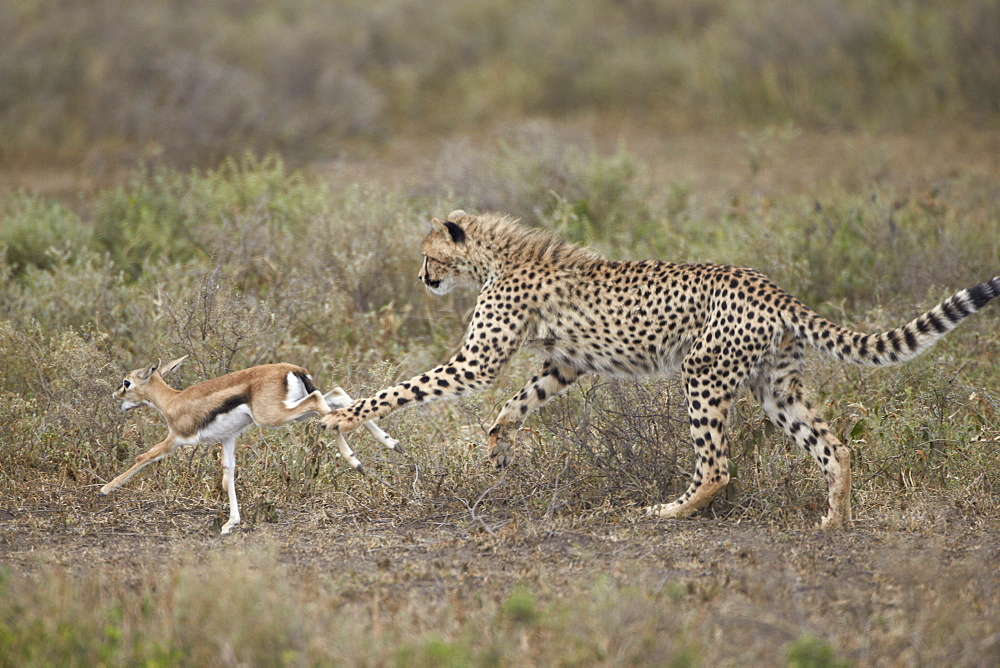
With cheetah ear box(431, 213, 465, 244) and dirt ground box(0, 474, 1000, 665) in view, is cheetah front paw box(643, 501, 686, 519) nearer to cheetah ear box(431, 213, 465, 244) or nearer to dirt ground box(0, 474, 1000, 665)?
dirt ground box(0, 474, 1000, 665)

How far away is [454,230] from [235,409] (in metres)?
1.64

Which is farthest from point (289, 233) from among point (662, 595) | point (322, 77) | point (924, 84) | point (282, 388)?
point (924, 84)

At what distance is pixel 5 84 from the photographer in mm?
15023

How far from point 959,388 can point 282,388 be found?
4197mm

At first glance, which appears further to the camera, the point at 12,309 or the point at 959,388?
the point at 12,309

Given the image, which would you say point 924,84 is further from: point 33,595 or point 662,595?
point 33,595

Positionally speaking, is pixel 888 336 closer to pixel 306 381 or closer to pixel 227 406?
pixel 306 381

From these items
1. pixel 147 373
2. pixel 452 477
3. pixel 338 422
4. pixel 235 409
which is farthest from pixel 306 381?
pixel 452 477

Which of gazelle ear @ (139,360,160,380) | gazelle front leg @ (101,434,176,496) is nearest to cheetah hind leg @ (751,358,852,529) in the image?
gazelle front leg @ (101,434,176,496)

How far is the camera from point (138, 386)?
5957 millimetres

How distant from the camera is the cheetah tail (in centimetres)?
531

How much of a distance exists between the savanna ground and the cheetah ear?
87 cm

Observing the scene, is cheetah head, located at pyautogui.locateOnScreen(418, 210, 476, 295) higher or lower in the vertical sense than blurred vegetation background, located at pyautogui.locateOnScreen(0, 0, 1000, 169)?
lower

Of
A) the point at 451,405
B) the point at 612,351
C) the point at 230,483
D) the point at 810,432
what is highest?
the point at 612,351
